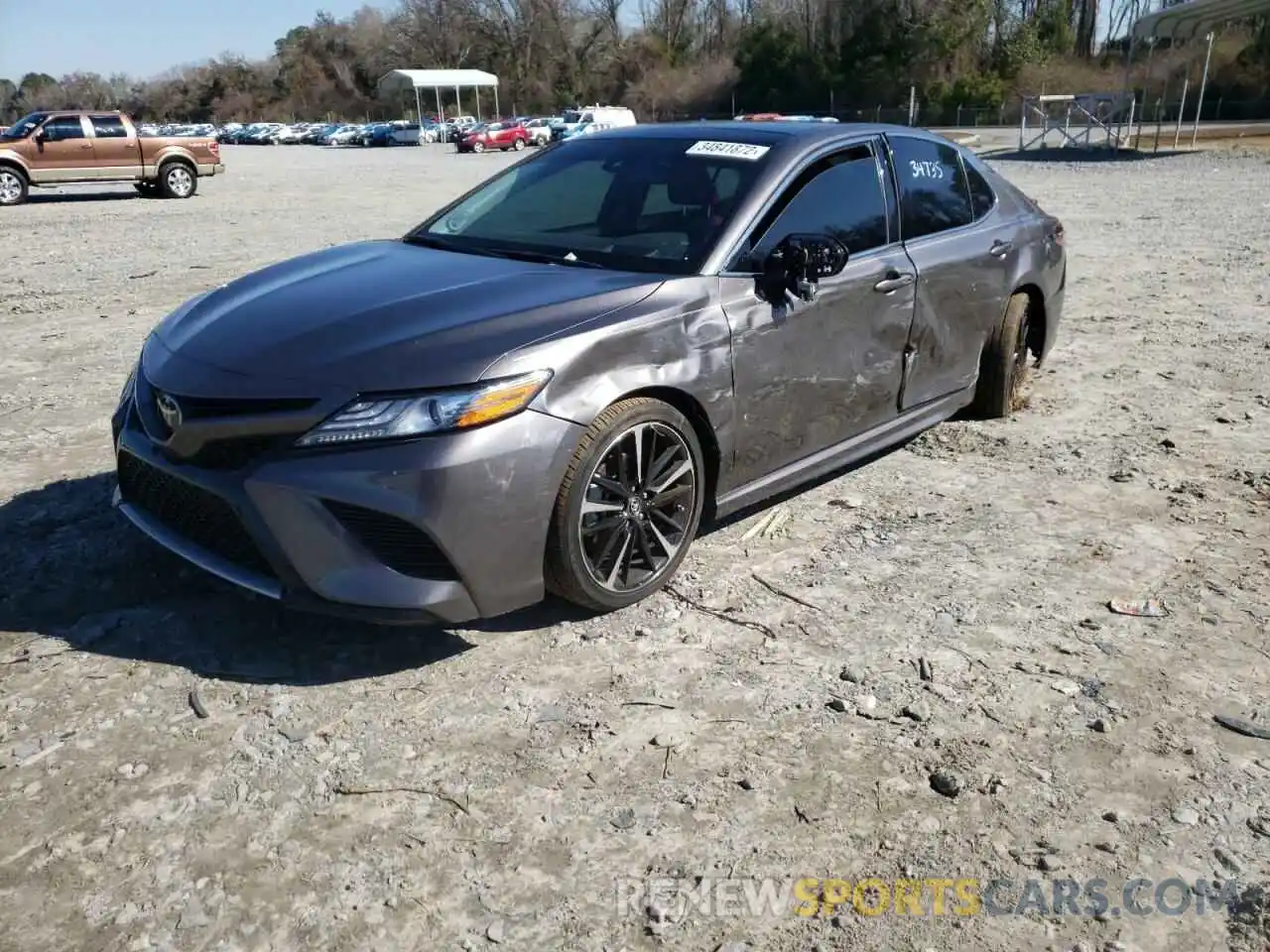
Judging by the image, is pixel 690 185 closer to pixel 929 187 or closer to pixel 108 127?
pixel 929 187

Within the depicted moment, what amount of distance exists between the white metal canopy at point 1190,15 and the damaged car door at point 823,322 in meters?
26.4

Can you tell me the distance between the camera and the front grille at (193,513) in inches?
125

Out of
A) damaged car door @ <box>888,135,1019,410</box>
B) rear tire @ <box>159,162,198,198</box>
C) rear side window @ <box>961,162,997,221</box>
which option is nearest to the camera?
damaged car door @ <box>888,135,1019,410</box>

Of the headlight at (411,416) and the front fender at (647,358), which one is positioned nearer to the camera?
the headlight at (411,416)

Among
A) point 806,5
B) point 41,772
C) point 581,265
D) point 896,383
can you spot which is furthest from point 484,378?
point 806,5

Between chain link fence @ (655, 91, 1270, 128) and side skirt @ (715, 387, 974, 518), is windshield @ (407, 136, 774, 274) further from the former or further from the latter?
chain link fence @ (655, 91, 1270, 128)

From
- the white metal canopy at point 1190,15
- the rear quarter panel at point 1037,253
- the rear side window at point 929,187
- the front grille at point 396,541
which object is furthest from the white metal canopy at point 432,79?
the front grille at point 396,541

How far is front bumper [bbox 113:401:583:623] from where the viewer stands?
3.02m

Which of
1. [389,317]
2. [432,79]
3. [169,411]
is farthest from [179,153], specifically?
[432,79]

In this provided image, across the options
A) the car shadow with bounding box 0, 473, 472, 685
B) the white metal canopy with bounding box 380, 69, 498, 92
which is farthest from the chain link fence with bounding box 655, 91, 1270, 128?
the car shadow with bounding box 0, 473, 472, 685

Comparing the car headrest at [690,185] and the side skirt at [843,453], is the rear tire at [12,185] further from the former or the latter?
the side skirt at [843,453]

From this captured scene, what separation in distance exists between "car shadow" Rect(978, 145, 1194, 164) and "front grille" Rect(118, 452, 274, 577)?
2903cm

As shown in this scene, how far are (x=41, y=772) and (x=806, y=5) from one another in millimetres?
82399

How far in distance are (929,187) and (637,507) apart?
2.50 m
